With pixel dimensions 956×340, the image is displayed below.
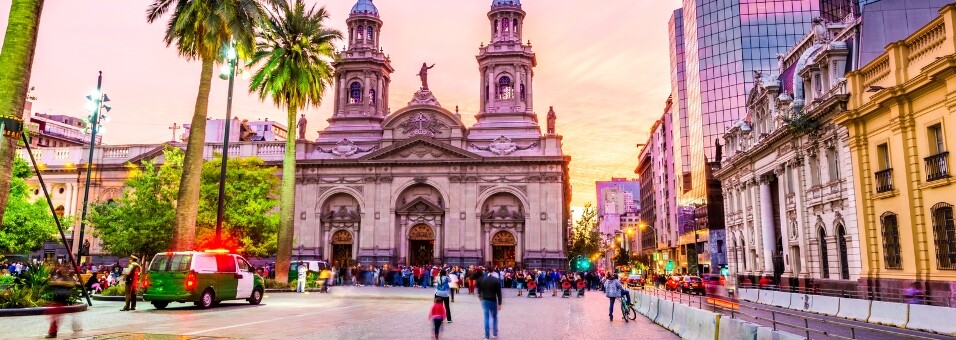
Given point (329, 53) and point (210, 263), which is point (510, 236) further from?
point (210, 263)

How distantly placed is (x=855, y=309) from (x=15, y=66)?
976 inches

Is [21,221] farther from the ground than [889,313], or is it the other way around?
[21,221]

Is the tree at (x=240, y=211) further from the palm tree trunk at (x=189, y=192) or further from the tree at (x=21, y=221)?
the palm tree trunk at (x=189, y=192)

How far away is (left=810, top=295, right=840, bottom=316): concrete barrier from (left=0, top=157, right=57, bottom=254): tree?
41061mm

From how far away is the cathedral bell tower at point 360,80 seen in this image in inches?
2574

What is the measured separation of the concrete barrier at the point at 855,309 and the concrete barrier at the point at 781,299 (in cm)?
540

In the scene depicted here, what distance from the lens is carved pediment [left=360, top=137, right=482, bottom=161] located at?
60531 millimetres

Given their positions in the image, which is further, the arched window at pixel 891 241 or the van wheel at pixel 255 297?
the arched window at pixel 891 241

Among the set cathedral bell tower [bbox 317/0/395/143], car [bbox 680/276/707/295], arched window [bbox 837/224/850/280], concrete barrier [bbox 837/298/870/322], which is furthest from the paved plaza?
cathedral bell tower [bbox 317/0/395/143]

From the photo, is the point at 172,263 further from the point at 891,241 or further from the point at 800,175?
the point at 800,175

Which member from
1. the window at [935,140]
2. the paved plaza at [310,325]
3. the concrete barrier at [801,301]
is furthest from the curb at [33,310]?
the window at [935,140]

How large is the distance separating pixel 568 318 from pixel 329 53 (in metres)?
22.3

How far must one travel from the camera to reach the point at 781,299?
92.8ft

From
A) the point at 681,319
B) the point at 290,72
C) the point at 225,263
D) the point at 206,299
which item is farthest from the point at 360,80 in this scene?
the point at 681,319
